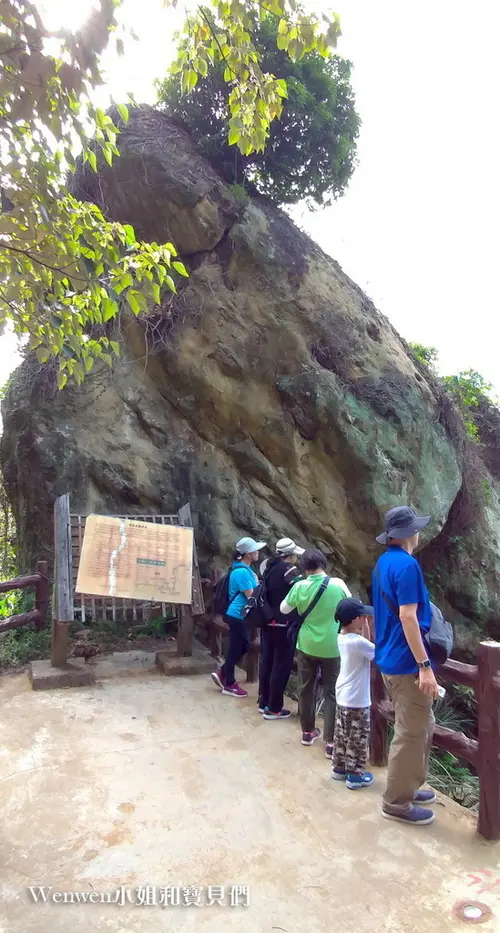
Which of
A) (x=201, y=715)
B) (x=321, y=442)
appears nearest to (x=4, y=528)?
(x=321, y=442)

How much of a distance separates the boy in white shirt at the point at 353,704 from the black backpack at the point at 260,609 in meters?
1.01

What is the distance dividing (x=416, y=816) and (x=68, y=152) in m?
4.27

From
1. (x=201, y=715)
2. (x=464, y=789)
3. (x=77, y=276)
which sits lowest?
(x=464, y=789)

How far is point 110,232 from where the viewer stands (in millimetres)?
3867

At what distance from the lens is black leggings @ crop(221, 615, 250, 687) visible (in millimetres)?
5367

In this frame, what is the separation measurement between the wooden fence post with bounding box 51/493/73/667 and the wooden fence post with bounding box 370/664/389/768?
3148mm

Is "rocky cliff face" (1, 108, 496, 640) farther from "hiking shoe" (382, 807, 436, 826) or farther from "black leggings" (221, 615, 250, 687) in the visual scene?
"hiking shoe" (382, 807, 436, 826)

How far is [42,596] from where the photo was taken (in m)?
7.11

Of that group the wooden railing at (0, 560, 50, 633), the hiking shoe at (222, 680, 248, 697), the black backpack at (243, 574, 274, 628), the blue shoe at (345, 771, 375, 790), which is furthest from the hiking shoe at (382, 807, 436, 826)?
the wooden railing at (0, 560, 50, 633)

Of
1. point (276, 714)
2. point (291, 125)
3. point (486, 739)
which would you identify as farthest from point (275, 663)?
point (291, 125)

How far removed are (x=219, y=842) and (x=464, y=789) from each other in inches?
111

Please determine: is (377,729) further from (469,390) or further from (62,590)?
(469,390)

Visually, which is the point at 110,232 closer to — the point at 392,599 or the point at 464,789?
the point at 392,599

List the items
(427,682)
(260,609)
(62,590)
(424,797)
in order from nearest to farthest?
(427,682), (424,797), (260,609), (62,590)
